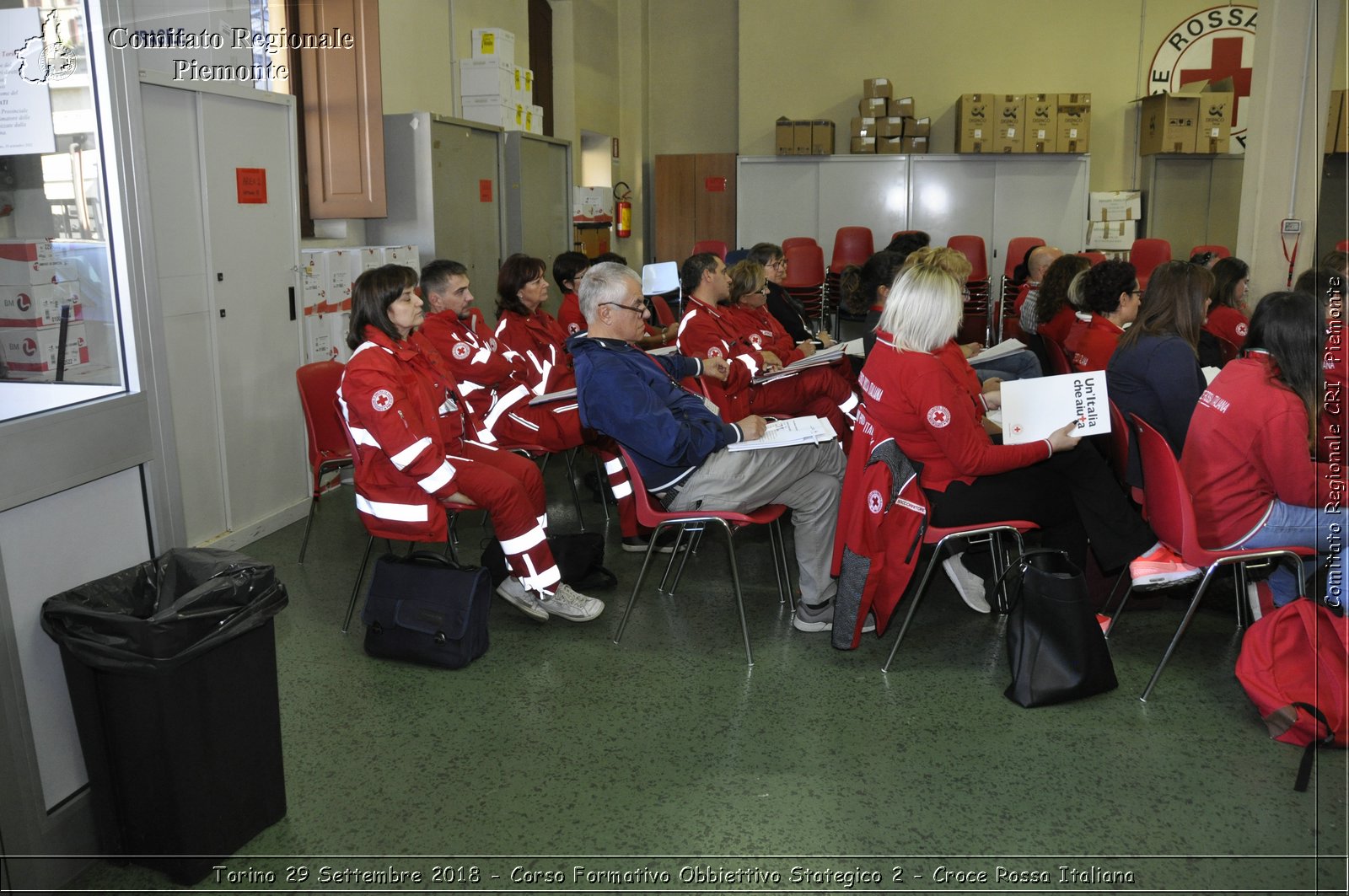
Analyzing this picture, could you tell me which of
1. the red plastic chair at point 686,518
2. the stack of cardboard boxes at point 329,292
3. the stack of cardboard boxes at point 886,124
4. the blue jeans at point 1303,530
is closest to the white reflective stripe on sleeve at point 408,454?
the red plastic chair at point 686,518

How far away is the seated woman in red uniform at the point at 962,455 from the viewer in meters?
3.02

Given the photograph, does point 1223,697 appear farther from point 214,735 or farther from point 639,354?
point 214,735

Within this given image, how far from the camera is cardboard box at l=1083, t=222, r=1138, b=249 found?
10375mm

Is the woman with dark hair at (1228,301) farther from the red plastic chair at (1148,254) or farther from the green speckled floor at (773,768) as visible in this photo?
the red plastic chair at (1148,254)

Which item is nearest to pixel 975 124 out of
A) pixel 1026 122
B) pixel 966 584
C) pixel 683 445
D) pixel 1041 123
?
pixel 1026 122

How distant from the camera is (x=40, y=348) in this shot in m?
2.48

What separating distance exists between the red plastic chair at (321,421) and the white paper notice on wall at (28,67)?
1.66 metres

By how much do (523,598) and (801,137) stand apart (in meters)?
7.90

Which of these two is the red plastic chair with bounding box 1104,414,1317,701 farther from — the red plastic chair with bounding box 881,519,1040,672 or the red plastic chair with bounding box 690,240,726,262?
the red plastic chair with bounding box 690,240,726,262

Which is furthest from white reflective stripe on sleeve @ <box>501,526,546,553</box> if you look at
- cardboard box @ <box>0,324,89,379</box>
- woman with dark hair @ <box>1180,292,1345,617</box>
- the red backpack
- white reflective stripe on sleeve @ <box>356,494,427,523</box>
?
the red backpack

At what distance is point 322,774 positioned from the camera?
2631 mm

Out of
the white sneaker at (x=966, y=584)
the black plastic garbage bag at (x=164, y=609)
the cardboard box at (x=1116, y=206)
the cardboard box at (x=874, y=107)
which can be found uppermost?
the cardboard box at (x=874, y=107)

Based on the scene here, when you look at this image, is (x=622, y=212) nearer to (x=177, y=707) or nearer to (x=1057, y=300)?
(x=1057, y=300)

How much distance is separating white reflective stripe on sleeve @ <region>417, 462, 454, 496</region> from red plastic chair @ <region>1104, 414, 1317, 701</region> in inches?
83.1
